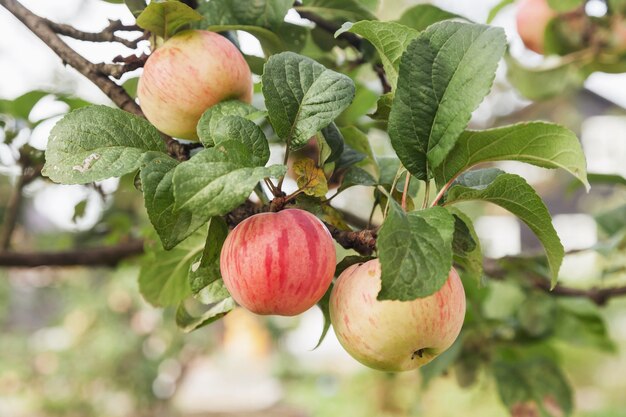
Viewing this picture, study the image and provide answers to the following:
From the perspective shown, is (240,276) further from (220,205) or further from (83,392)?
(83,392)

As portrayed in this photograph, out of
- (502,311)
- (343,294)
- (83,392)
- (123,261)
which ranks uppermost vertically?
(343,294)

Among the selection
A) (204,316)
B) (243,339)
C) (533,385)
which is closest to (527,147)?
(204,316)

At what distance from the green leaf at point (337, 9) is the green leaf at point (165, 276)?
26 centimetres

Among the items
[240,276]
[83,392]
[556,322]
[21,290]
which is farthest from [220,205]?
[21,290]

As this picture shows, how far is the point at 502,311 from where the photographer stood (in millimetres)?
1156

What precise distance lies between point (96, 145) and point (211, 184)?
0.33 ft

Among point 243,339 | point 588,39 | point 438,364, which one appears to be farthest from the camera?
point 243,339

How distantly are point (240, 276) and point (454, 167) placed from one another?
5.9 inches

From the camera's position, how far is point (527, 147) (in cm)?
37

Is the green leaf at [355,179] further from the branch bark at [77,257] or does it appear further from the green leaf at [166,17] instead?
the branch bark at [77,257]

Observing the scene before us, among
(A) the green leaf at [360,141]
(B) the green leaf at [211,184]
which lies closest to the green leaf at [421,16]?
(A) the green leaf at [360,141]

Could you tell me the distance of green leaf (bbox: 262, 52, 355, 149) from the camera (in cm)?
38

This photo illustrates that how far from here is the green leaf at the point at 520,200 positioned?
37 centimetres

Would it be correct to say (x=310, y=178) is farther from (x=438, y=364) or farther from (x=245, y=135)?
(x=438, y=364)
